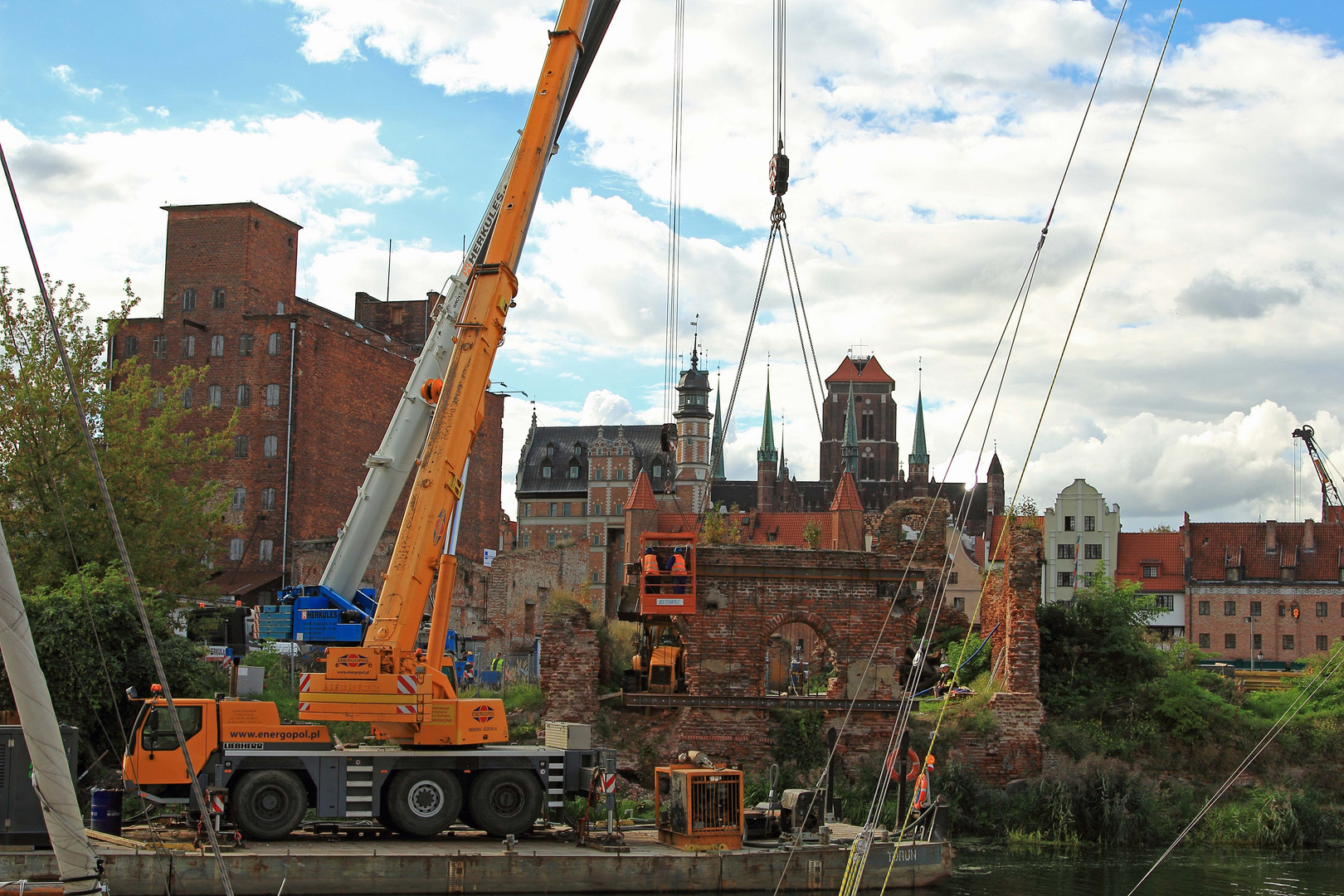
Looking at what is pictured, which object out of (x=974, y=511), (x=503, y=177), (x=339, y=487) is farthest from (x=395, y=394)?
(x=974, y=511)

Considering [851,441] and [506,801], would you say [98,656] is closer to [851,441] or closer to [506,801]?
[506,801]

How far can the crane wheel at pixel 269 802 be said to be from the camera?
18.9 meters

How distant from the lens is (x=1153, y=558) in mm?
75188

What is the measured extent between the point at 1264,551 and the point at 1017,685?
50.9 m

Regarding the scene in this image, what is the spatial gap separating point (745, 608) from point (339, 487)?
106 ft

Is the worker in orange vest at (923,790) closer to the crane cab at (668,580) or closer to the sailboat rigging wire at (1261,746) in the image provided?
the sailboat rigging wire at (1261,746)

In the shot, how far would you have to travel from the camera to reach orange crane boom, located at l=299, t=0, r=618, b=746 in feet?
62.6

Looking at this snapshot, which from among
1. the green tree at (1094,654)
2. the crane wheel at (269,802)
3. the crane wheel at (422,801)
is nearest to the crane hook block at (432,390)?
the crane wheel at (422,801)

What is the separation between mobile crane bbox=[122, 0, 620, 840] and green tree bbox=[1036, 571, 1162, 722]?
13.5 meters

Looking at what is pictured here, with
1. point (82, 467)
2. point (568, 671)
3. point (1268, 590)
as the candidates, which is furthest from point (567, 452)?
point (568, 671)

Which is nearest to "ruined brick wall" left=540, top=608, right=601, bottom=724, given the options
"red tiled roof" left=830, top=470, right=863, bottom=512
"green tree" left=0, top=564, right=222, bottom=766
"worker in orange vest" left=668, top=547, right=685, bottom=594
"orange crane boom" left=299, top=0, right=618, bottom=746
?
"worker in orange vest" left=668, top=547, right=685, bottom=594

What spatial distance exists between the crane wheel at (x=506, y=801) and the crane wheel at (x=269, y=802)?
8.45 ft

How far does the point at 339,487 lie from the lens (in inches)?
2181

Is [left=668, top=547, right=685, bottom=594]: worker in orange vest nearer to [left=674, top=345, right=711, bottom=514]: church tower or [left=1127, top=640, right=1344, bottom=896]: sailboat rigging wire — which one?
[left=1127, top=640, right=1344, bottom=896]: sailboat rigging wire
